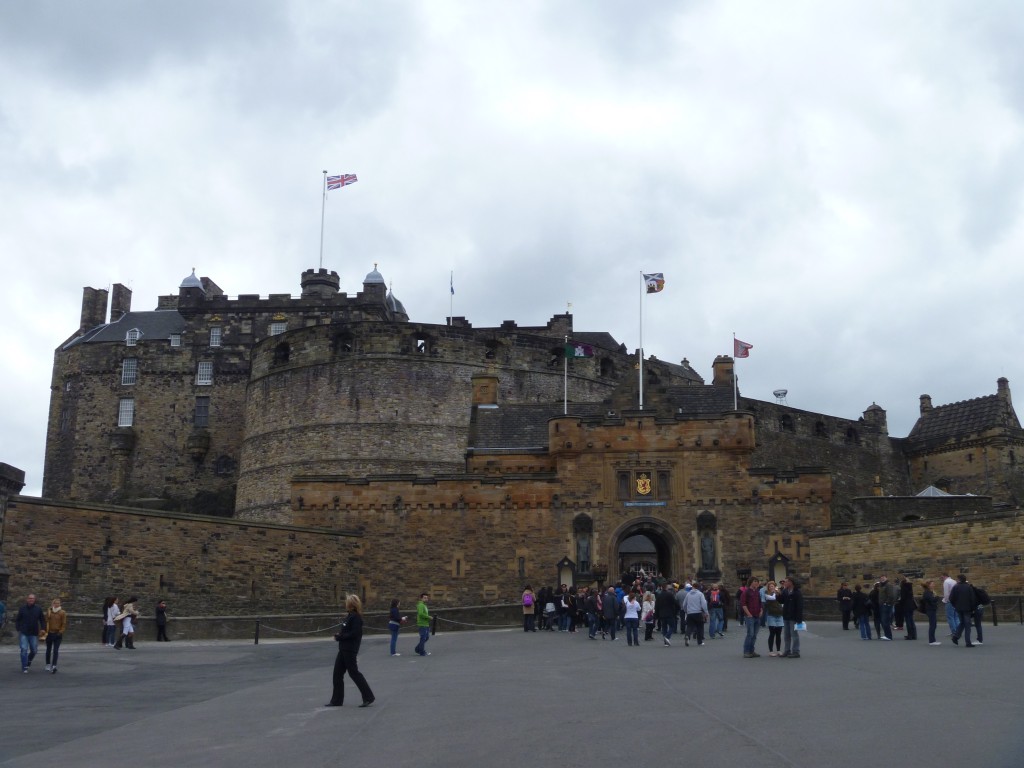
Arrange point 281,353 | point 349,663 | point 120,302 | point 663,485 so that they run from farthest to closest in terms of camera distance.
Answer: point 120,302 → point 281,353 → point 663,485 → point 349,663

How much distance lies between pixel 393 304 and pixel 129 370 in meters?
14.8

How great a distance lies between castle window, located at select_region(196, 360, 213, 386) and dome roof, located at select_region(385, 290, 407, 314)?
10613 millimetres

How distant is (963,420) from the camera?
51.7 m

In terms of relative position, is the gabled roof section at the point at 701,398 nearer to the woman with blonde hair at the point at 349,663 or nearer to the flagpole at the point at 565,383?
the flagpole at the point at 565,383

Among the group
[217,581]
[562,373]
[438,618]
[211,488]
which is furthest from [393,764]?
[211,488]

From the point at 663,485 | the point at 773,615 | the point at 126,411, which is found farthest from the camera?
the point at 126,411

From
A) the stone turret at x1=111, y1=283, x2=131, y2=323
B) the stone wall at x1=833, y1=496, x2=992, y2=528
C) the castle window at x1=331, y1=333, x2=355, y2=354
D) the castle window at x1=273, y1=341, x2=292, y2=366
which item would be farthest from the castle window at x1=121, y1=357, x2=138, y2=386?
the stone wall at x1=833, y1=496, x2=992, y2=528

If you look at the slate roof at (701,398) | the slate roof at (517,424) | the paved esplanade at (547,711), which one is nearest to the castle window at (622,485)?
the slate roof at (517,424)

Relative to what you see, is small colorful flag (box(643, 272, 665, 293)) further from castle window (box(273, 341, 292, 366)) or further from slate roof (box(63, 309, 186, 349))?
slate roof (box(63, 309, 186, 349))

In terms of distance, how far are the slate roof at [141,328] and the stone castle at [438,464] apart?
174 millimetres

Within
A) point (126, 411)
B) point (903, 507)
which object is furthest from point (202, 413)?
point (903, 507)

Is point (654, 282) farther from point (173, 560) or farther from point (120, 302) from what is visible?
point (120, 302)

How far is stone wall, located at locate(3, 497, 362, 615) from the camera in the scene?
77.8 ft

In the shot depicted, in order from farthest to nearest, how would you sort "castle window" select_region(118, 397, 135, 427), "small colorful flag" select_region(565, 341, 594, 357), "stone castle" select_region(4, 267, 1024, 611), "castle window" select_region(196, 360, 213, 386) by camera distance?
"castle window" select_region(196, 360, 213, 386) → "castle window" select_region(118, 397, 135, 427) → "small colorful flag" select_region(565, 341, 594, 357) → "stone castle" select_region(4, 267, 1024, 611)
